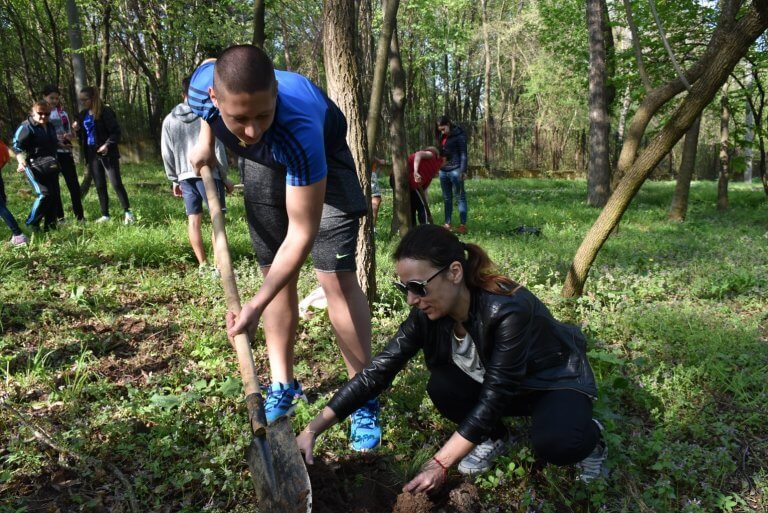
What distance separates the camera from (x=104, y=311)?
4.22m

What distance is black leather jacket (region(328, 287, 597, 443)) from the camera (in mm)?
2160

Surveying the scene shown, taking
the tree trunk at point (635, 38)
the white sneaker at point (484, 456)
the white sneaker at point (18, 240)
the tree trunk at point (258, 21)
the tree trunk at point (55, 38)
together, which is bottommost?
the white sneaker at point (484, 456)

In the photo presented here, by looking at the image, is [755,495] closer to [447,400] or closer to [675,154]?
[447,400]

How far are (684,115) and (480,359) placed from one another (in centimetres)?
252

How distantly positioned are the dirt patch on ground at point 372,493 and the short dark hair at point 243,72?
60.5 inches

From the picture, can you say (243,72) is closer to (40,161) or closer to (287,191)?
(287,191)

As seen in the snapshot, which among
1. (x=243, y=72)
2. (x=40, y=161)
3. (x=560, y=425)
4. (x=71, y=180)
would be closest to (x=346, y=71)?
(x=243, y=72)

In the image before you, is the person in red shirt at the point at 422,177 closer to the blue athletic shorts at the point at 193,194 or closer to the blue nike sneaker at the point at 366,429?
the blue athletic shorts at the point at 193,194

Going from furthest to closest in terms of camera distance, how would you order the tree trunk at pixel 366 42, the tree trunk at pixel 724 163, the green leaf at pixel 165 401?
1. the tree trunk at pixel 366 42
2. the tree trunk at pixel 724 163
3. the green leaf at pixel 165 401

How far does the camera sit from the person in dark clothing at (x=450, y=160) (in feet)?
28.1

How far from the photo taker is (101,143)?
23.0ft

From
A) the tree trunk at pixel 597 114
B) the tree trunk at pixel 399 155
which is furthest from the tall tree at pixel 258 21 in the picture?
the tree trunk at pixel 597 114

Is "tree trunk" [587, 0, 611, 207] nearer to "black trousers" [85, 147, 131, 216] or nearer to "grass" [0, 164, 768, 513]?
"grass" [0, 164, 768, 513]

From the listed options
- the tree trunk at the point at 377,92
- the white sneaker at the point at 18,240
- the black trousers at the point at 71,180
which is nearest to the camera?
the tree trunk at the point at 377,92
